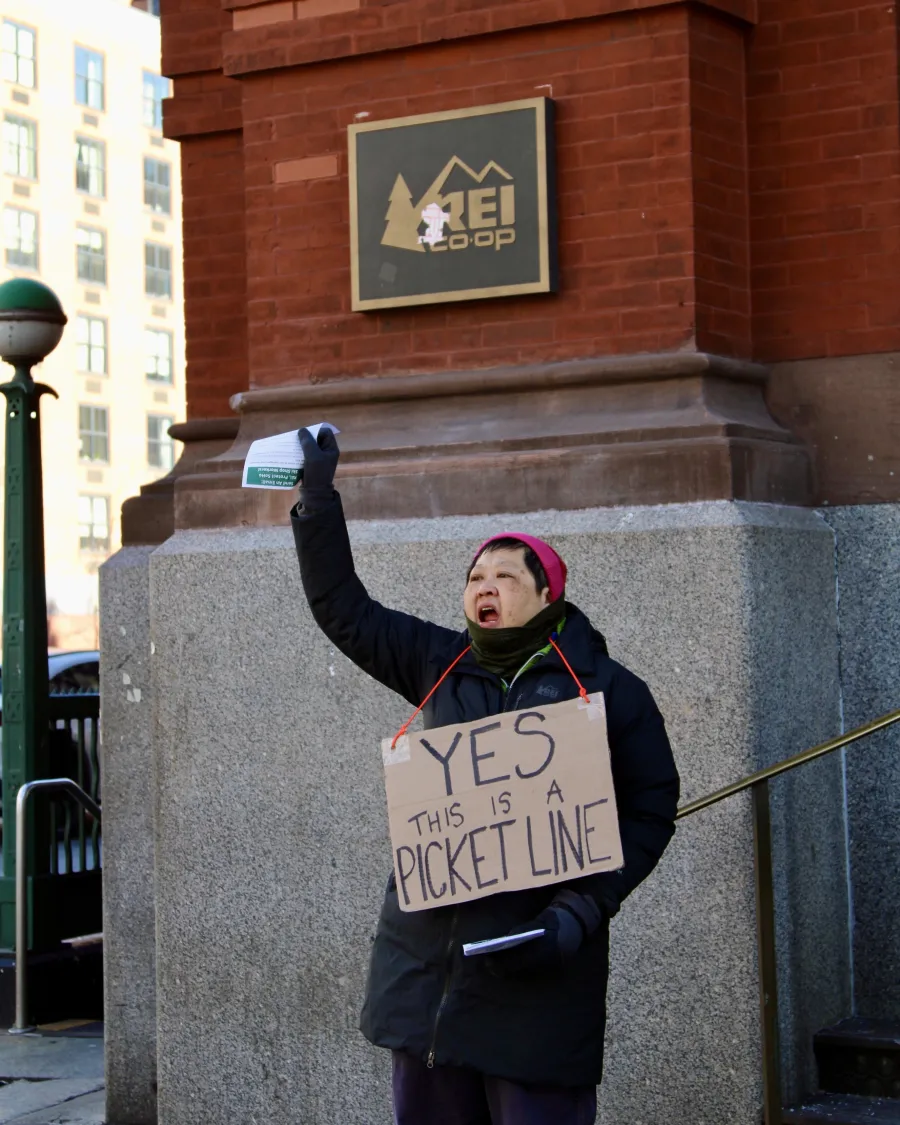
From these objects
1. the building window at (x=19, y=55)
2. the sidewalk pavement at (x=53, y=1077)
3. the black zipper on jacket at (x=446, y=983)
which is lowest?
the sidewalk pavement at (x=53, y=1077)

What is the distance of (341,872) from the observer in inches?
216

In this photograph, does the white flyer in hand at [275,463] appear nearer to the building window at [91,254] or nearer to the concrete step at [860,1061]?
the concrete step at [860,1061]

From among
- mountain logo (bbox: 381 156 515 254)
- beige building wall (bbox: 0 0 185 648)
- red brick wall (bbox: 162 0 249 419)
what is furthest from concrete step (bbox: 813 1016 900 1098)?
beige building wall (bbox: 0 0 185 648)

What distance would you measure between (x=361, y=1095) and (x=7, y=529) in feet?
13.5

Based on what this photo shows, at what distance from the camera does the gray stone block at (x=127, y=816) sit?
629cm

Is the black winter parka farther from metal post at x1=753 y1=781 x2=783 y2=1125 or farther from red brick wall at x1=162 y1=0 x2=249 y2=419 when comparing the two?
red brick wall at x1=162 y1=0 x2=249 y2=419

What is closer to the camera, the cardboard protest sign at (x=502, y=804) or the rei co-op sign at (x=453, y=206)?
the cardboard protest sign at (x=502, y=804)

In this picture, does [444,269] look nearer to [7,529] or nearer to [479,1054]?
[479,1054]

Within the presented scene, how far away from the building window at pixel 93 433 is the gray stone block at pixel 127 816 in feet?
149

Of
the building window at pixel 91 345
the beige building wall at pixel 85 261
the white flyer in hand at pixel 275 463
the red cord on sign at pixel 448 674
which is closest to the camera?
the red cord on sign at pixel 448 674

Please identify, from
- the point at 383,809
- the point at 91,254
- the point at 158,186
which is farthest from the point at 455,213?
the point at 158,186

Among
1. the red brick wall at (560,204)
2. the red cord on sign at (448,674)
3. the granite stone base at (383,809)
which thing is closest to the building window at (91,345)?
the red brick wall at (560,204)

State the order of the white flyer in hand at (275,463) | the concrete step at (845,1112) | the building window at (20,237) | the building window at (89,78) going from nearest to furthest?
the white flyer in hand at (275,463), the concrete step at (845,1112), the building window at (20,237), the building window at (89,78)

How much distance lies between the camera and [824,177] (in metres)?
5.48
